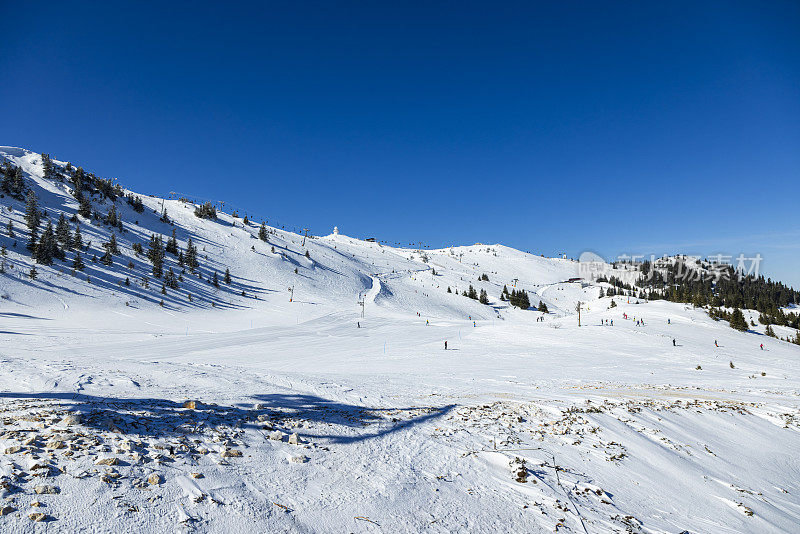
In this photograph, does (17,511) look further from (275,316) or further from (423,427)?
(275,316)

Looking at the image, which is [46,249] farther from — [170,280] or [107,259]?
[170,280]

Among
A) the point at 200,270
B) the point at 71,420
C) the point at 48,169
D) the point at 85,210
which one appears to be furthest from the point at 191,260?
the point at 71,420

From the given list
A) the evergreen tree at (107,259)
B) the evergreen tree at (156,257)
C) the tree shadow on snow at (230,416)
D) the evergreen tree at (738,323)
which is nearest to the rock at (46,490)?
the tree shadow on snow at (230,416)

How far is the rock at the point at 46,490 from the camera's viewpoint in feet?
12.5

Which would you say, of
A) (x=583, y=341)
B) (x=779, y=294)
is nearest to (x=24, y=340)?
(x=583, y=341)

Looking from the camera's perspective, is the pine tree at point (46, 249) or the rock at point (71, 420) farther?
the pine tree at point (46, 249)

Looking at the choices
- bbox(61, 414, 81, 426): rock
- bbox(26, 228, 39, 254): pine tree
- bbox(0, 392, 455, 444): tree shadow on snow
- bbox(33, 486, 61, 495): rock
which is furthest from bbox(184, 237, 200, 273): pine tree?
bbox(33, 486, 61, 495): rock

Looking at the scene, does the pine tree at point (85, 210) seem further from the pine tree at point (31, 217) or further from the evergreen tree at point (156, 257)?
the evergreen tree at point (156, 257)

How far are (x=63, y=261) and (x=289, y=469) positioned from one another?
6037 centimetres

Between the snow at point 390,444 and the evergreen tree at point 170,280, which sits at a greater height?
the evergreen tree at point 170,280

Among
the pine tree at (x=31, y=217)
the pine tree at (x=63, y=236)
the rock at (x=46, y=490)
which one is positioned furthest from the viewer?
the pine tree at (x=31, y=217)

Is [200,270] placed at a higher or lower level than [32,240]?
lower

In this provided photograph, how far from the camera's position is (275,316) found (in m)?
49.4

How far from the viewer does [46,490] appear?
3.84 metres
